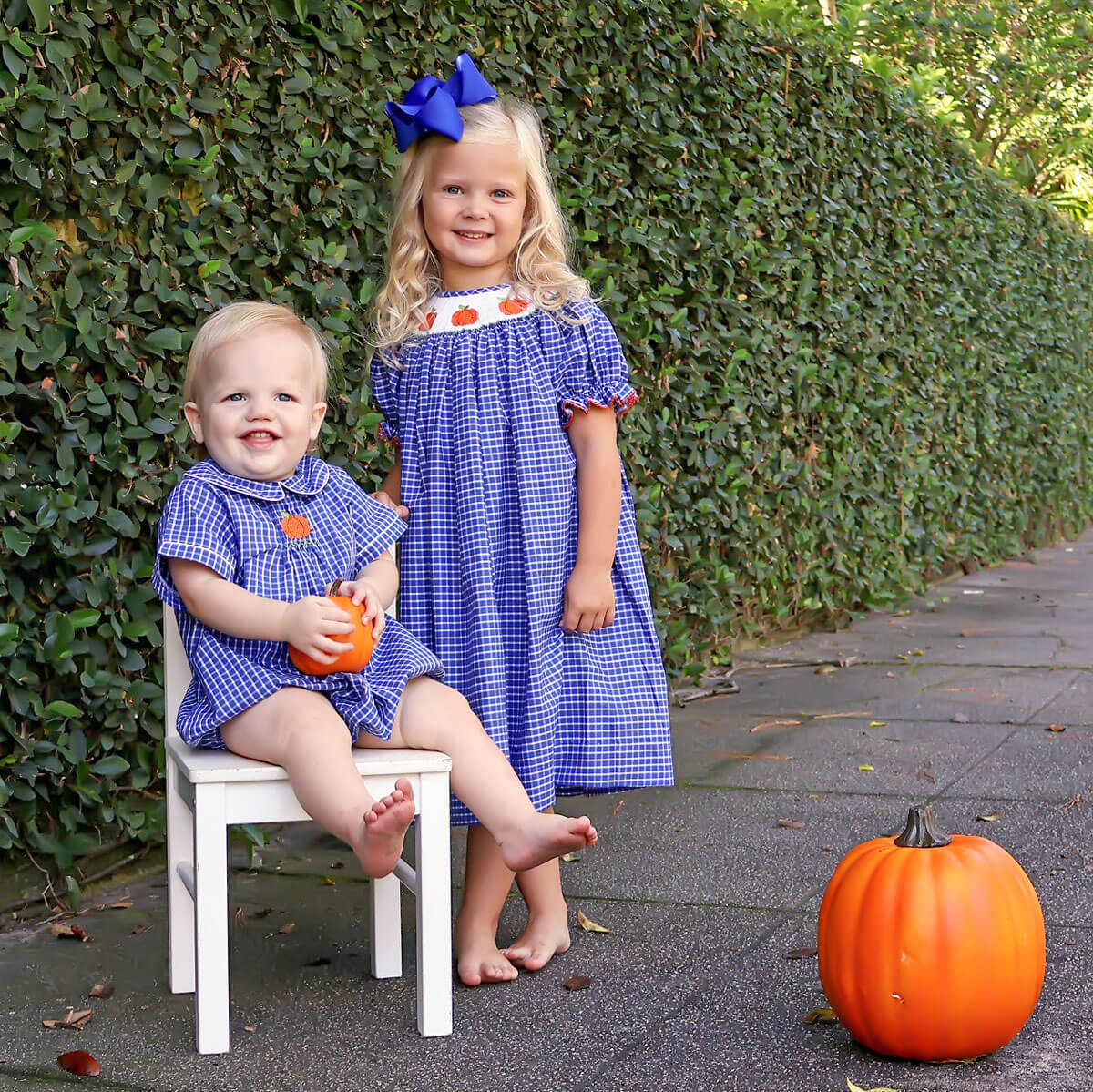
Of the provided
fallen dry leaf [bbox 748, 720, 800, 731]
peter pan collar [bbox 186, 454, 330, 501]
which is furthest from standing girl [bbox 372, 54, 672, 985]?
fallen dry leaf [bbox 748, 720, 800, 731]

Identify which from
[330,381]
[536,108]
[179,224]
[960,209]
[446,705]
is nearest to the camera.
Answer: [446,705]

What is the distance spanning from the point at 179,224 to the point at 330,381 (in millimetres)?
558

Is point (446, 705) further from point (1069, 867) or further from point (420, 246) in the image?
point (1069, 867)

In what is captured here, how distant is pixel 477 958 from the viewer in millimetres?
2662

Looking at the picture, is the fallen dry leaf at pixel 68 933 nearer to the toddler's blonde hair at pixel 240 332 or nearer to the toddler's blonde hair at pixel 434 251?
the toddler's blonde hair at pixel 240 332

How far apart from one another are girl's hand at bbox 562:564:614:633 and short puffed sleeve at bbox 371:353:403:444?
49 centimetres

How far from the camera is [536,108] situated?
443 cm

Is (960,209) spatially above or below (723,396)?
above

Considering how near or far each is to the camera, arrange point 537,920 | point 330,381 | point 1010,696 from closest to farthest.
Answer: point 537,920
point 330,381
point 1010,696

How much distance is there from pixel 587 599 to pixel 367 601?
0.50m

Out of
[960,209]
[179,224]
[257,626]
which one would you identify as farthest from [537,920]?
[960,209]

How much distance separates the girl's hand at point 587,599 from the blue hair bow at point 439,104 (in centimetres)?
88

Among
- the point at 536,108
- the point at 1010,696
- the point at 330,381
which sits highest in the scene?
the point at 536,108

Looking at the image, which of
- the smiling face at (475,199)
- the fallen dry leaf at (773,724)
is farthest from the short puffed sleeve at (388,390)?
the fallen dry leaf at (773,724)
